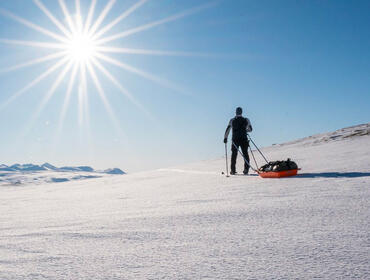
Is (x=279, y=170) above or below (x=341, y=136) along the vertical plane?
below

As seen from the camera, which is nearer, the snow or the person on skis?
the snow

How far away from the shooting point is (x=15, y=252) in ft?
6.62

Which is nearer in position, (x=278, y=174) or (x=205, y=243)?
(x=205, y=243)

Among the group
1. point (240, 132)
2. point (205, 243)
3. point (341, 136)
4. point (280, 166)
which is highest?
point (341, 136)

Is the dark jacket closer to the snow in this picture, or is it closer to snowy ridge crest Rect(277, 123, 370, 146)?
the snow

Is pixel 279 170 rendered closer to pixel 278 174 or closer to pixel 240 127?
pixel 278 174

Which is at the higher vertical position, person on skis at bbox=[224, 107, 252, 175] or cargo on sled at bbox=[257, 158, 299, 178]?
person on skis at bbox=[224, 107, 252, 175]

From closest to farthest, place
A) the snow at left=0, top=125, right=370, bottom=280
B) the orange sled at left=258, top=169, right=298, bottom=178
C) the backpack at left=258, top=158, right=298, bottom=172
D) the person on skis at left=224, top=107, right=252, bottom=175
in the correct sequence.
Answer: the snow at left=0, top=125, right=370, bottom=280 → the orange sled at left=258, top=169, right=298, bottom=178 → the backpack at left=258, top=158, right=298, bottom=172 → the person on skis at left=224, top=107, right=252, bottom=175

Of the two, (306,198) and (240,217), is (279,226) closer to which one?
(240,217)

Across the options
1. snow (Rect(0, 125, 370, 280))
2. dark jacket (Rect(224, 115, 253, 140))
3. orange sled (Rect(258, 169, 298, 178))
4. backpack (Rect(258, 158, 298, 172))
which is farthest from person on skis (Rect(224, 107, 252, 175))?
snow (Rect(0, 125, 370, 280))

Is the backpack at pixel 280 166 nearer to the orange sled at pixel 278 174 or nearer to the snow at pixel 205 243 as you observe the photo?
the orange sled at pixel 278 174

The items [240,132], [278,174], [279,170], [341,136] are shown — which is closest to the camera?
[278,174]

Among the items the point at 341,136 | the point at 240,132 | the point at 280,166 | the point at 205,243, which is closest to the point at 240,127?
the point at 240,132

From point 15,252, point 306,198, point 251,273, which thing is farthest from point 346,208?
point 15,252
